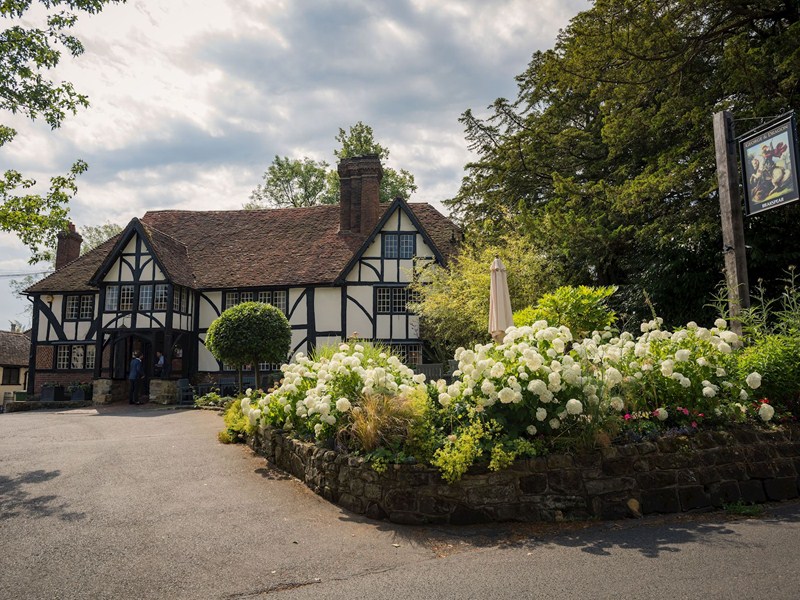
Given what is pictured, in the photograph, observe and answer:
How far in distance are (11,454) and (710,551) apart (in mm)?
9847

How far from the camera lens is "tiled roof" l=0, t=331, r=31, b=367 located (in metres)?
37.3

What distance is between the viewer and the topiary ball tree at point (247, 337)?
48.8 ft

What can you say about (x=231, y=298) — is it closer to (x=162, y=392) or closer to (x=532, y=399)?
(x=162, y=392)

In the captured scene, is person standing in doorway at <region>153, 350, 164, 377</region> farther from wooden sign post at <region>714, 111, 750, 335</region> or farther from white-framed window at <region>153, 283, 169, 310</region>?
wooden sign post at <region>714, 111, 750, 335</region>

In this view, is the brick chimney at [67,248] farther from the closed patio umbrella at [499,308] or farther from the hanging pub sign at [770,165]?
the hanging pub sign at [770,165]

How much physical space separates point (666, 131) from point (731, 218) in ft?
18.9

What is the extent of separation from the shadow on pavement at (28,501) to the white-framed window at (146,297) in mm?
14553

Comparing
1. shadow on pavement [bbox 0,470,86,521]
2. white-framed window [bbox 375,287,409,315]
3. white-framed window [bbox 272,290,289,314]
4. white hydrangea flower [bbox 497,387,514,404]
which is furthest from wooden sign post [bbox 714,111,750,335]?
white-framed window [bbox 272,290,289,314]

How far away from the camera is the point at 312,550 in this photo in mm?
4973

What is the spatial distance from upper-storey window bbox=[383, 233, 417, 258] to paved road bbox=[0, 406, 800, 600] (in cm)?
1483

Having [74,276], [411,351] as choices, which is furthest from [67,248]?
[411,351]

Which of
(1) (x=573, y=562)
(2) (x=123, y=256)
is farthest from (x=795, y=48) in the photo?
(2) (x=123, y=256)

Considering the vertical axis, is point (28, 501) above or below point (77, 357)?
below

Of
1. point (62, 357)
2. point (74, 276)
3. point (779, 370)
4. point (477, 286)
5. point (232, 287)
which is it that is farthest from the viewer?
point (74, 276)
